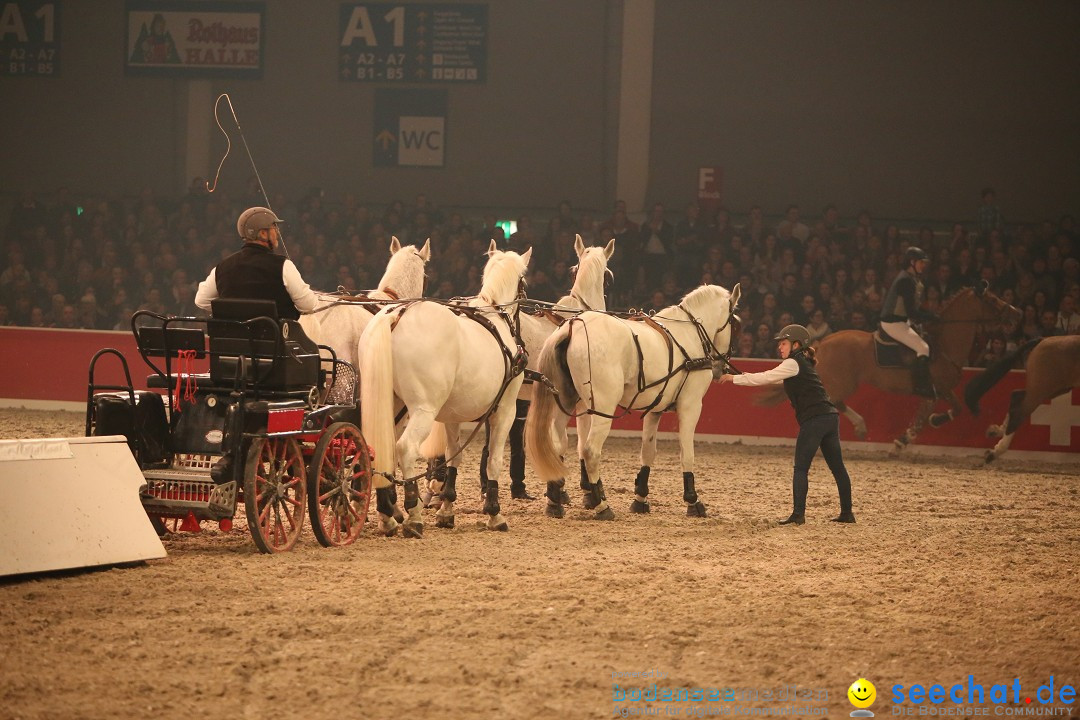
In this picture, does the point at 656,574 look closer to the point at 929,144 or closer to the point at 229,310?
the point at 229,310

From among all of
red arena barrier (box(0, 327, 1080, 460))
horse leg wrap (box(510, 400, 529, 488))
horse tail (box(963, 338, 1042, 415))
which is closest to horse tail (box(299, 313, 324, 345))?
horse leg wrap (box(510, 400, 529, 488))

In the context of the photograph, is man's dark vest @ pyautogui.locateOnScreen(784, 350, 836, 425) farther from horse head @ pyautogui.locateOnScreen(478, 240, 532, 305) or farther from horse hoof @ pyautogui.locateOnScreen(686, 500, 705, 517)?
horse head @ pyautogui.locateOnScreen(478, 240, 532, 305)

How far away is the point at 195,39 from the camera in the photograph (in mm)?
19516

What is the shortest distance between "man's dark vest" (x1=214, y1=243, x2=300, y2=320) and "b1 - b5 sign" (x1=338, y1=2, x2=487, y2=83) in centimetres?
1309

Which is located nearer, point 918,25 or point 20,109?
point 918,25

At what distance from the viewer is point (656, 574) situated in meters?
7.06

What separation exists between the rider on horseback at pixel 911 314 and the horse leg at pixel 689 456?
5.57 metres

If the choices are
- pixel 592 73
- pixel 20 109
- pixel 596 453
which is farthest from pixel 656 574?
pixel 20 109

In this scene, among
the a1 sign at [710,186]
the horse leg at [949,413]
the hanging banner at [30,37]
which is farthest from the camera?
the hanging banner at [30,37]

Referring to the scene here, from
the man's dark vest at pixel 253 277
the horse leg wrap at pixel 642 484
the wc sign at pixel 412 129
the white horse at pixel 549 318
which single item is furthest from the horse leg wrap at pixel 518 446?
the wc sign at pixel 412 129

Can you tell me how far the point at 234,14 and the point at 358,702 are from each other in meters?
17.2

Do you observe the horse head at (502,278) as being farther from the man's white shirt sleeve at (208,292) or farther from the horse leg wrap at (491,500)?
the man's white shirt sleeve at (208,292)

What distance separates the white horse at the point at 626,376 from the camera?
9.23m

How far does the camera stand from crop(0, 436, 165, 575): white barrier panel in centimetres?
607
